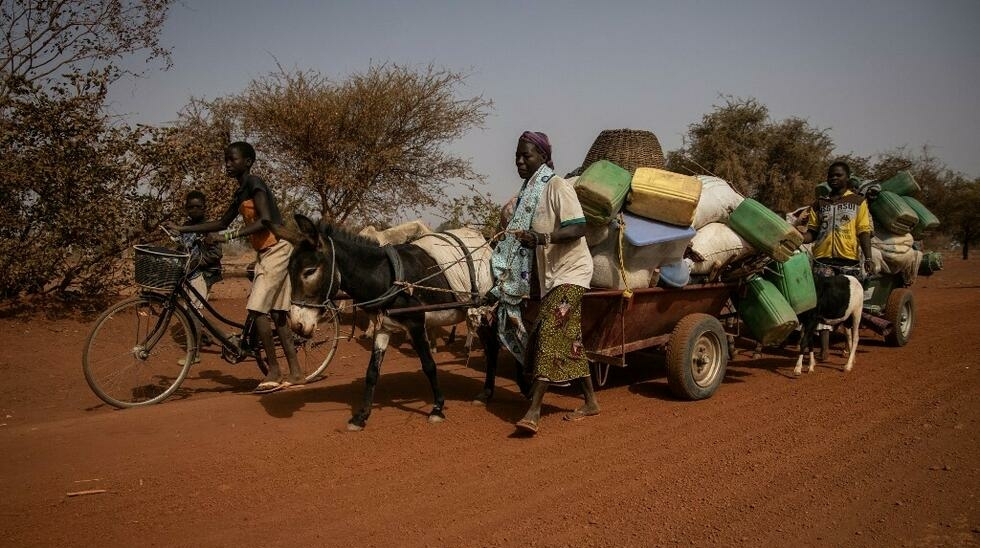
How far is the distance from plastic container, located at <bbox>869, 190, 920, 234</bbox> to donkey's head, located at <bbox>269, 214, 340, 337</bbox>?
25.1 ft


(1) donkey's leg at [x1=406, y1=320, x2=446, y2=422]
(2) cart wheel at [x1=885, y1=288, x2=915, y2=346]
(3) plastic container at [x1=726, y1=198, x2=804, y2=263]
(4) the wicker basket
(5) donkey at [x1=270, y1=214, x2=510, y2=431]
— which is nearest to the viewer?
(5) donkey at [x1=270, y1=214, x2=510, y2=431]

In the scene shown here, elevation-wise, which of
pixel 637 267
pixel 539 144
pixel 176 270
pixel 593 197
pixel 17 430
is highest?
pixel 539 144

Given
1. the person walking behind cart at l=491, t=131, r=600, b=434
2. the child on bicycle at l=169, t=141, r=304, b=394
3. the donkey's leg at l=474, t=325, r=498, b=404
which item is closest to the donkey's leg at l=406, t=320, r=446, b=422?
the donkey's leg at l=474, t=325, r=498, b=404

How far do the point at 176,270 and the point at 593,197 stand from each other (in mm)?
3752

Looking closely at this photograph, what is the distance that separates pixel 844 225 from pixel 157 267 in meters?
7.66

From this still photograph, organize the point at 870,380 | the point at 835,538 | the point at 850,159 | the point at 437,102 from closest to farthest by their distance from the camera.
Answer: the point at 835,538 < the point at 870,380 < the point at 437,102 < the point at 850,159

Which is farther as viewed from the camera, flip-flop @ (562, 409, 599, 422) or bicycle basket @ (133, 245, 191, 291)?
bicycle basket @ (133, 245, 191, 291)

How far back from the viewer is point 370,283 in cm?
563

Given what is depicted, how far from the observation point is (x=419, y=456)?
4980 millimetres

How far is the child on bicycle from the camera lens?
6.09 meters

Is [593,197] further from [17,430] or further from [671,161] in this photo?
[671,161]

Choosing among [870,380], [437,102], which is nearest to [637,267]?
[870,380]

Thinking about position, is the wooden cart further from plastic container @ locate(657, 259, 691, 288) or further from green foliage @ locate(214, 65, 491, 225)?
green foliage @ locate(214, 65, 491, 225)

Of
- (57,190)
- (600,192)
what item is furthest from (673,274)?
(57,190)
